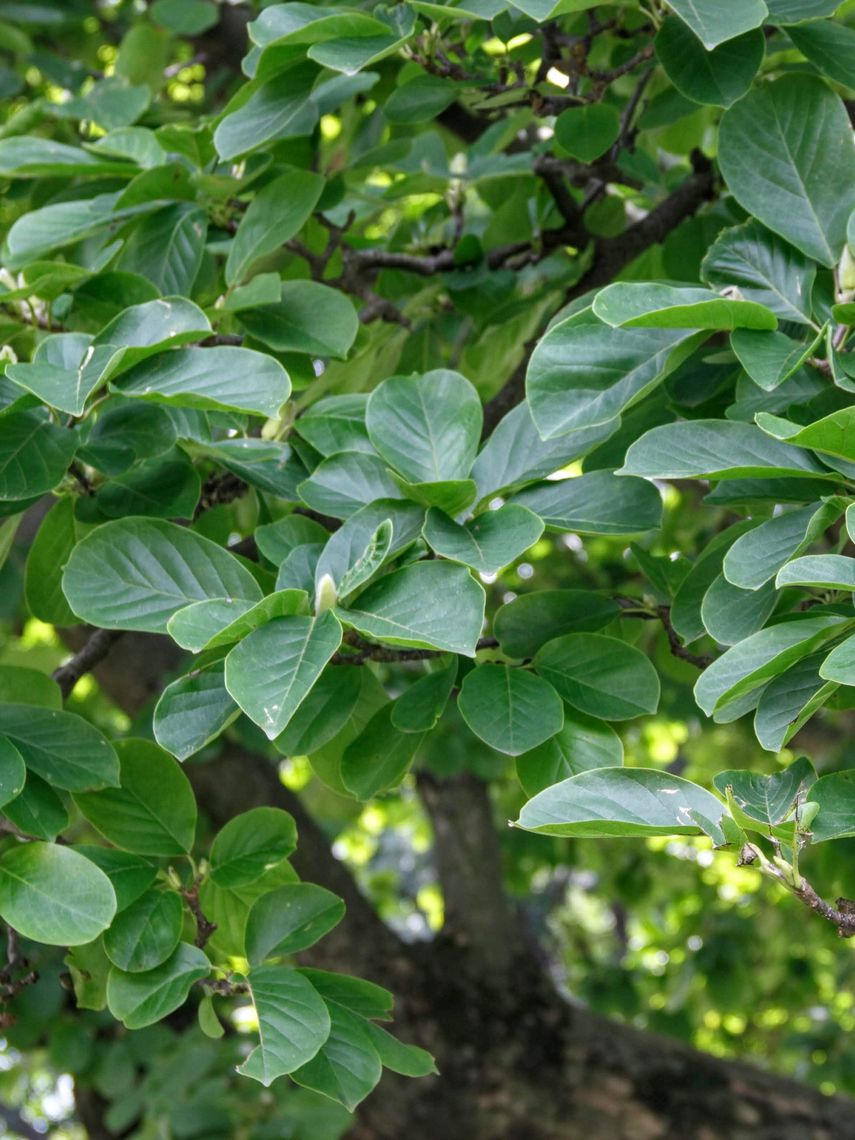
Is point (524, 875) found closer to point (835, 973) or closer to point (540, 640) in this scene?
point (835, 973)

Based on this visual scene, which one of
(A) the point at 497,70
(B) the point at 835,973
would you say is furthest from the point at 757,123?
(B) the point at 835,973

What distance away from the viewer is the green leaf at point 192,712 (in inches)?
29.9

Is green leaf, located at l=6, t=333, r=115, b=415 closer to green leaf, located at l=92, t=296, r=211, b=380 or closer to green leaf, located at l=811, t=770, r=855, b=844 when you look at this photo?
green leaf, located at l=92, t=296, r=211, b=380

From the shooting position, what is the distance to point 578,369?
0.80 metres

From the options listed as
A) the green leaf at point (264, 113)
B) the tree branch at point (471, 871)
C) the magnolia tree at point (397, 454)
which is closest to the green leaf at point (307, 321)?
the magnolia tree at point (397, 454)

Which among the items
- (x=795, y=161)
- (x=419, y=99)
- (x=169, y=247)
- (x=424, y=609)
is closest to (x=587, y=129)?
(x=419, y=99)

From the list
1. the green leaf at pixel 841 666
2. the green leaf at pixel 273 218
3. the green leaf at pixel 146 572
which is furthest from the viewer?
the green leaf at pixel 273 218

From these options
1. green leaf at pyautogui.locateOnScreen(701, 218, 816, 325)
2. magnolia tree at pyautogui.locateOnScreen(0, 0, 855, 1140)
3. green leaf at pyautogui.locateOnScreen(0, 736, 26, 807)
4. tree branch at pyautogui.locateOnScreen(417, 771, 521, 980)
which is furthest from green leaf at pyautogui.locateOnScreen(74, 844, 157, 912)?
tree branch at pyautogui.locateOnScreen(417, 771, 521, 980)

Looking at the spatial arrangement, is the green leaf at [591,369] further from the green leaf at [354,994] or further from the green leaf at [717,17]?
the green leaf at [354,994]

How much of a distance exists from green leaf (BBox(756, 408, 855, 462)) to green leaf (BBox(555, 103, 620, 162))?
52cm

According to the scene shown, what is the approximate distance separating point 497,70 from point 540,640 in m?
0.53

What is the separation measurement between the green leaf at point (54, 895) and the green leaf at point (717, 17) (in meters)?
0.65

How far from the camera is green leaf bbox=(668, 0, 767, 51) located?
2.64 feet

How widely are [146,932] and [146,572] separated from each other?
0.83 ft
